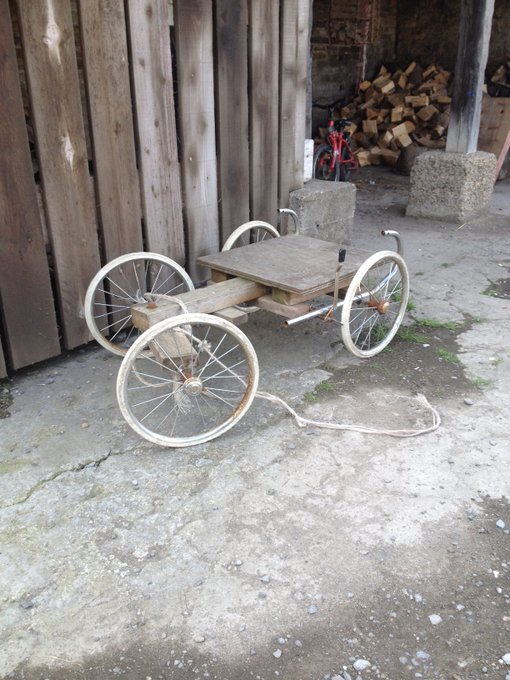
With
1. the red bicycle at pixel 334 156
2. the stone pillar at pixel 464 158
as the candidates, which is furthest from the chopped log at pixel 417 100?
the stone pillar at pixel 464 158

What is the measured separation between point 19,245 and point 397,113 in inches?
366

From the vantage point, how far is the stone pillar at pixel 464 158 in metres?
6.84

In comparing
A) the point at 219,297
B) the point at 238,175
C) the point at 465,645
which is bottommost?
the point at 465,645

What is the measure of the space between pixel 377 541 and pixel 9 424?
2046 millimetres

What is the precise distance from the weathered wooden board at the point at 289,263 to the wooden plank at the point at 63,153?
0.78 m

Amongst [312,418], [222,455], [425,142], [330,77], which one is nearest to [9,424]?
[222,455]

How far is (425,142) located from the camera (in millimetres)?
10734

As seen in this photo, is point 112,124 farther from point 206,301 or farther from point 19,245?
point 206,301

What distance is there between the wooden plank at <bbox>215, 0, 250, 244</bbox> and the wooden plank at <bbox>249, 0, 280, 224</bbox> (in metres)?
0.07

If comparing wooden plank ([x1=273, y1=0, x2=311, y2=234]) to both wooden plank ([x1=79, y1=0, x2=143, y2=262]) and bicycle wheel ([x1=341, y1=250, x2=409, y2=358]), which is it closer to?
bicycle wheel ([x1=341, y1=250, x2=409, y2=358])

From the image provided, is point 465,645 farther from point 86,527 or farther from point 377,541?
point 86,527

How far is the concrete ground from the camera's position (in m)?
2.13

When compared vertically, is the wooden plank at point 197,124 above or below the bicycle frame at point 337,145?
above

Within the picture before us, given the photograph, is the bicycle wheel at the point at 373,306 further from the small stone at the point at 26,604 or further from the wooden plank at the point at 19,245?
the small stone at the point at 26,604
